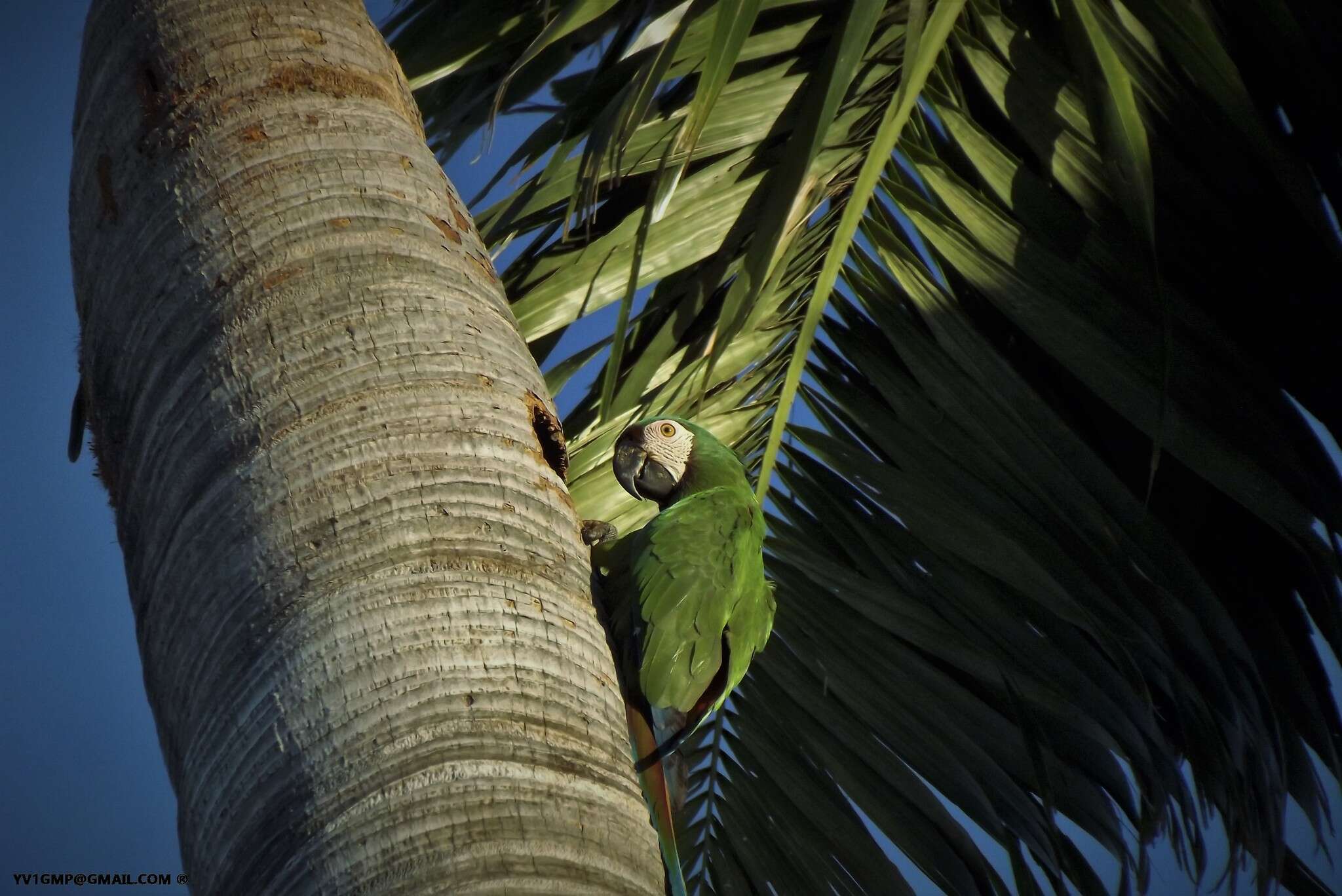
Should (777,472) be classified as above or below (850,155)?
below

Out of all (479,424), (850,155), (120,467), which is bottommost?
(479,424)

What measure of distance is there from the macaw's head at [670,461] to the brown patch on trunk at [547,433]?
2.90 feet

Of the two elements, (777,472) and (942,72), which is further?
(777,472)

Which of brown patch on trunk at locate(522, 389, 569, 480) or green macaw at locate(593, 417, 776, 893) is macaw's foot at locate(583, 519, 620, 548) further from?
brown patch on trunk at locate(522, 389, 569, 480)

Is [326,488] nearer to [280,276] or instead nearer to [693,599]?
[280,276]

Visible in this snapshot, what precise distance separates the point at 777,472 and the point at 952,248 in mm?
681

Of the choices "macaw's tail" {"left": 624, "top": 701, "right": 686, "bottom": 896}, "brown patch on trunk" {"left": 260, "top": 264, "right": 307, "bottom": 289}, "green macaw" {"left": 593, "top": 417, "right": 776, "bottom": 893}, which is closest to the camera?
"brown patch on trunk" {"left": 260, "top": 264, "right": 307, "bottom": 289}

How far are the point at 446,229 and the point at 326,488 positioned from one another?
409 mm

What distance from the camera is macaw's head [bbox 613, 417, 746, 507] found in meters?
2.20

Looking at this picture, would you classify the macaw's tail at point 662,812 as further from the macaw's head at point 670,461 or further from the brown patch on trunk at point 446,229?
the brown patch on trunk at point 446,229

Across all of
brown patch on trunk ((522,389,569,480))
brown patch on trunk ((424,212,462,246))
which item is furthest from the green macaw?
brown patch on trunk ((424,212,462,246))

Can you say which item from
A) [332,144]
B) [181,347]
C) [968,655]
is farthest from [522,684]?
[968,655]

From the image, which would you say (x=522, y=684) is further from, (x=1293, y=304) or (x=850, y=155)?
(x=1293, y=304)

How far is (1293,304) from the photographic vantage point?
2.05 m
